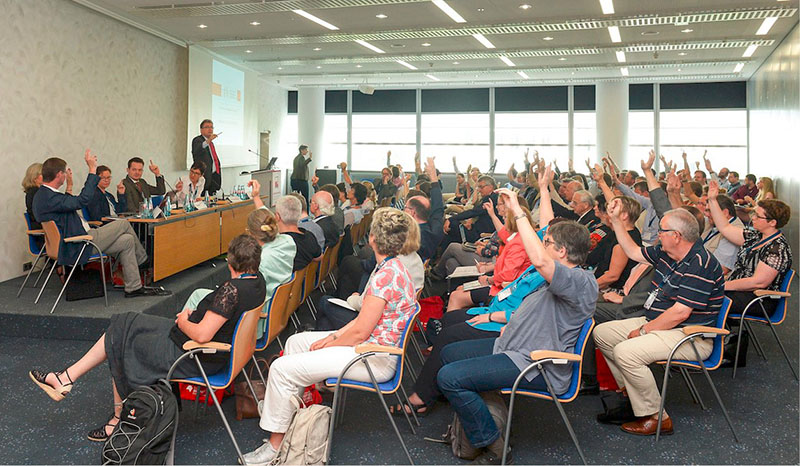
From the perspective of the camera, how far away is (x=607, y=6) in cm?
827

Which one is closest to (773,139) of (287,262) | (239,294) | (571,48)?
(571,48)

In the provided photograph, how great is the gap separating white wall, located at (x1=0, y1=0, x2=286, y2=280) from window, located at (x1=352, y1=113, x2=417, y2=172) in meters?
7.92

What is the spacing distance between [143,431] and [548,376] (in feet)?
6.37

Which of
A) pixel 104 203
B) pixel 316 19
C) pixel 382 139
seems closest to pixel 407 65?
pixel 316 19

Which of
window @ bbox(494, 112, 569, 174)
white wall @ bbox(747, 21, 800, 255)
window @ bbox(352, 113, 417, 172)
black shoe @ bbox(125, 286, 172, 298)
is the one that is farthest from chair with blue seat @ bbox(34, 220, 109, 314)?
window @ bbox(494, 112, 569, 174)

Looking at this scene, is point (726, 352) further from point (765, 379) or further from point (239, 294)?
point (239, 294)

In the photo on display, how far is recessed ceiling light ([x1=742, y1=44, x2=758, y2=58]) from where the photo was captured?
1112cm

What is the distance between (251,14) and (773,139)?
29.4 ft

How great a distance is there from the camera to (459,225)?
7656 mm

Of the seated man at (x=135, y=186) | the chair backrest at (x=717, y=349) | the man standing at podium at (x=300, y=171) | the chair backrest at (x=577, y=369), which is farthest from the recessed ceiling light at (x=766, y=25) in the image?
the man standing at podium at (x=300, y=171)

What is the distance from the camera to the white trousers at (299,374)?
10.2 feet

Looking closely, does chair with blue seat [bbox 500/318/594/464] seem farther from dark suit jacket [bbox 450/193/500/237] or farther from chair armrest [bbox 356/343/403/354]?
dark suit jacket [bbox 450/193/500/237]

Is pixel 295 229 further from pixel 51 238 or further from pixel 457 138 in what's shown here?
pixel 457 138

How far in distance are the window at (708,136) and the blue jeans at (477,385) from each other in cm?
1591
